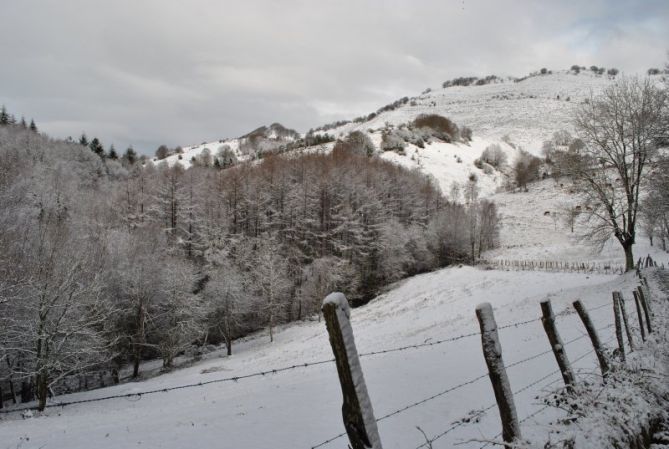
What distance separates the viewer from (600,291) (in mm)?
24062

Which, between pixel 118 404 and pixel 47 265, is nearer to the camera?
pixel 118 404

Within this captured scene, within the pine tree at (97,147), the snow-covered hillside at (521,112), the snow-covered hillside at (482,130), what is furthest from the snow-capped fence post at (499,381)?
the snow-covered hillside at (521,112)

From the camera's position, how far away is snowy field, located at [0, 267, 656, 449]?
31.1 feet

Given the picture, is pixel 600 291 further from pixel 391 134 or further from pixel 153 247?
pixel 391 134

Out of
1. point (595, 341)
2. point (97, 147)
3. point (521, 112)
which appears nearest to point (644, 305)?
point (595, 341)

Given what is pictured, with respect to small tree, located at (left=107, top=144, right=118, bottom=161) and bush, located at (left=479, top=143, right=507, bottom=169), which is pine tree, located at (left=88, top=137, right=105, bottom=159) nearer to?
small tree, located at (left=107, top=144, right=118, bottom=161)

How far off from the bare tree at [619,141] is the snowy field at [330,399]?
4.47 m

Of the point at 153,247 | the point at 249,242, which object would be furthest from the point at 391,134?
the point at 153,247

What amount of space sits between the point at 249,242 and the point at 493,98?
Result: 6957 inches

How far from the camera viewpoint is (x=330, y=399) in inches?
499

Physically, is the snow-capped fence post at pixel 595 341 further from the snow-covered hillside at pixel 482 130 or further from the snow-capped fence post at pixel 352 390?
the snow-covered hillside at pixel 482 130

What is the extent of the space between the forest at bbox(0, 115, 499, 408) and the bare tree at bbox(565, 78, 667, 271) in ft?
92.5

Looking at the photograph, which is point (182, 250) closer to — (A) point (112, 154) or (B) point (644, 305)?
(B) point (644, 305)

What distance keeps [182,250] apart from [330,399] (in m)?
41.6
